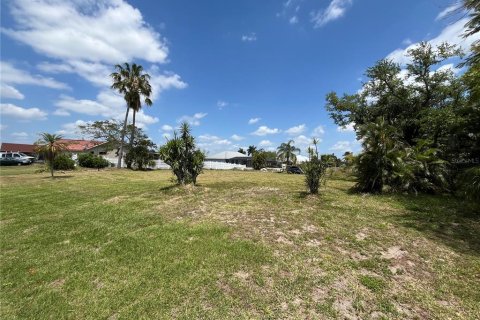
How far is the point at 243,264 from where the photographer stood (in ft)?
14.0

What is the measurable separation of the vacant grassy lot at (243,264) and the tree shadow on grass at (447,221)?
45 mm

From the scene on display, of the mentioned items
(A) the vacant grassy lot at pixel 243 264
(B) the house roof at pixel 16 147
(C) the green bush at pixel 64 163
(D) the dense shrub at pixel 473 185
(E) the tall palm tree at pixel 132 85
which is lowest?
(A) the vacant grassy lot at pixel 243 264

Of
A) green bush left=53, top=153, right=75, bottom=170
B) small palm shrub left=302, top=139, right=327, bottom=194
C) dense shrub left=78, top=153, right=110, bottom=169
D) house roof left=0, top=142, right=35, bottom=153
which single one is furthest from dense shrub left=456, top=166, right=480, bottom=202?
house roof left=0, top=142, right=35, bottom=153

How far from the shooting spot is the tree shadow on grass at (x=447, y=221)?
17.5ft

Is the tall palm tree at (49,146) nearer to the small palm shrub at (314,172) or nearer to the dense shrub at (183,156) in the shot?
the dense shrub at (183,156)

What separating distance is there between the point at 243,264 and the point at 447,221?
18.9 ft

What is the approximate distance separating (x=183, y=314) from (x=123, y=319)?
0.70 meters

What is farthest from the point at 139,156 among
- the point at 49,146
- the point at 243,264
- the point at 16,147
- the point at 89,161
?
the point at 16,147

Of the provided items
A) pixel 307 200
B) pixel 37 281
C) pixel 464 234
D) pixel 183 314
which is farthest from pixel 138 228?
pixel 464 234

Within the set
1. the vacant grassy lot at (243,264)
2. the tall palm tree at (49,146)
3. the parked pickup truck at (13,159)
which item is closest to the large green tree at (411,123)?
the vacant grassy lot at (243,264)

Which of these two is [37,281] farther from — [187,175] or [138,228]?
[187,175]

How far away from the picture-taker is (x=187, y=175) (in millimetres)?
12141

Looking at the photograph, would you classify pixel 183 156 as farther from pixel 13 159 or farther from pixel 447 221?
pixel 13 159

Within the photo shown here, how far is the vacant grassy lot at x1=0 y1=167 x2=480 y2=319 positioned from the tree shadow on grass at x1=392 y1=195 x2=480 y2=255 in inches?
1.8
